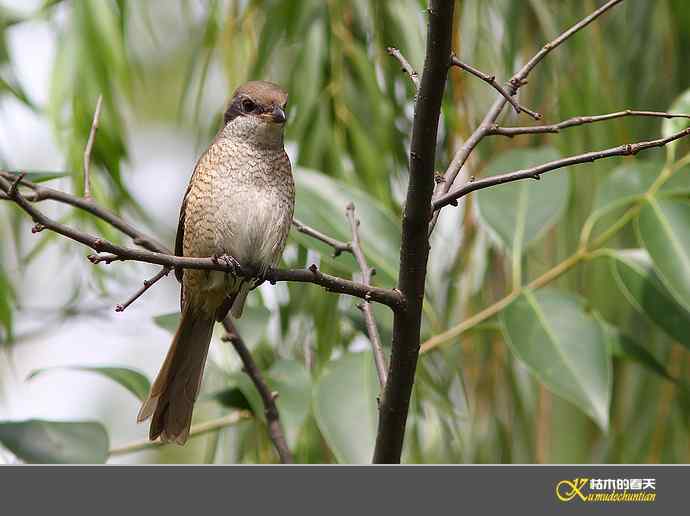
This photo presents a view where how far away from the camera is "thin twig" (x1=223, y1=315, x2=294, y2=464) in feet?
8.06

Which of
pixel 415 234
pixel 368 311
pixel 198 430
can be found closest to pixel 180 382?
pixel 198 430

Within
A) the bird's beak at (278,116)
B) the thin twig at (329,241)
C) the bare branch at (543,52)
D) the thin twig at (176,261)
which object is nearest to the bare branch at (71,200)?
the thin twig at (176,261)

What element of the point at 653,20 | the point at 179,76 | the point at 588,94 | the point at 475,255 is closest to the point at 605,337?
the point at 475,255

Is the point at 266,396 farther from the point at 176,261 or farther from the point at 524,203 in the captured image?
the point at 524,203

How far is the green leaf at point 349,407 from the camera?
8.14 ft

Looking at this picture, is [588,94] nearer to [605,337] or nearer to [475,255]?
Answer: [475,255]

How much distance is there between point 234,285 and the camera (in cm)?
298

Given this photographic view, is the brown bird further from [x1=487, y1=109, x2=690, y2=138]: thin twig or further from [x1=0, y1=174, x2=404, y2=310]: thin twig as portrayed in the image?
[x1=487, y1=109, x2=690, y2=138]: thin twig

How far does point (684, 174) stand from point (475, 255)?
789mm

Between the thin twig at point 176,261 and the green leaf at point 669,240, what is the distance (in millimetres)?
835

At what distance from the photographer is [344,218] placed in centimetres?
290

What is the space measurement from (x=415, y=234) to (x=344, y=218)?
91 cm

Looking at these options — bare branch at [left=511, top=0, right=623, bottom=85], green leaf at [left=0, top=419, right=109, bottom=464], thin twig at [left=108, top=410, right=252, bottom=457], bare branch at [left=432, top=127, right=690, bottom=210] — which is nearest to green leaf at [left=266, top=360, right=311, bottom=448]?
thin twig at [left=108, top=410, right=252, bottom=457]

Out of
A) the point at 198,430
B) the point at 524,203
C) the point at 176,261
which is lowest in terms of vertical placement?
the point at 198,430
